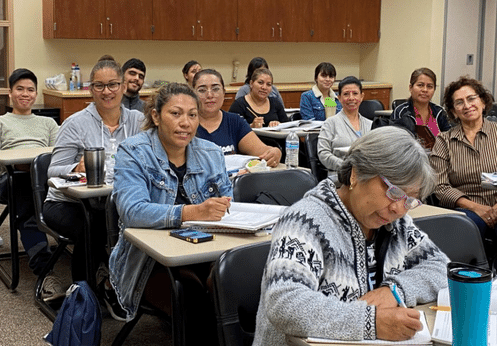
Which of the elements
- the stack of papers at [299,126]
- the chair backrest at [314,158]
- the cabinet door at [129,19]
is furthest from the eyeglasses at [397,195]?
the cabinet door at [129,19]

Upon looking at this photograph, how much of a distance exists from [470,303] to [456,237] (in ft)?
3.41

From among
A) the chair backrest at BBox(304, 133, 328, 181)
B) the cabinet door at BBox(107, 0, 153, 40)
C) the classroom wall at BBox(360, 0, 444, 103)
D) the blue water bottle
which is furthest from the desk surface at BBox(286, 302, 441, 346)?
the classroom wall at BBox(360, 0, 444, 103)

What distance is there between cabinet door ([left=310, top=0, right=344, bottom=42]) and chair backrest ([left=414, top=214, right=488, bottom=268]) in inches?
310

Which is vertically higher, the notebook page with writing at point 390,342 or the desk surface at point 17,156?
the desk surface at point 17,156

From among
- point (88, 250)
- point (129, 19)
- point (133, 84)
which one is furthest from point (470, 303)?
point (129, 19)

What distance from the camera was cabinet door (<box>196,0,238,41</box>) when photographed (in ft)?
29.3

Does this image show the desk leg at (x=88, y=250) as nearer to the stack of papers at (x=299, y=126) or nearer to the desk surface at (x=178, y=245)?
the desk surface at (x=178, y=245)

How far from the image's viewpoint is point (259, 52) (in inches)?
387

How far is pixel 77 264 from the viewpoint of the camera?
3.79 metres

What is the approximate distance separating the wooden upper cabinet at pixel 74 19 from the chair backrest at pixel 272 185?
5.58 metres

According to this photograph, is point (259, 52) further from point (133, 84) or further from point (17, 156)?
point (17, 156)

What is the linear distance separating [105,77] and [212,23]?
5232 millimetres

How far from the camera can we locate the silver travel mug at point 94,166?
3295mm

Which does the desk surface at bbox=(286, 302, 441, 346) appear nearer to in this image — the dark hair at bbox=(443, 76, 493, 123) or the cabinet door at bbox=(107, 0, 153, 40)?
the dark hair at bbox=(443, 76, 493, 123)
